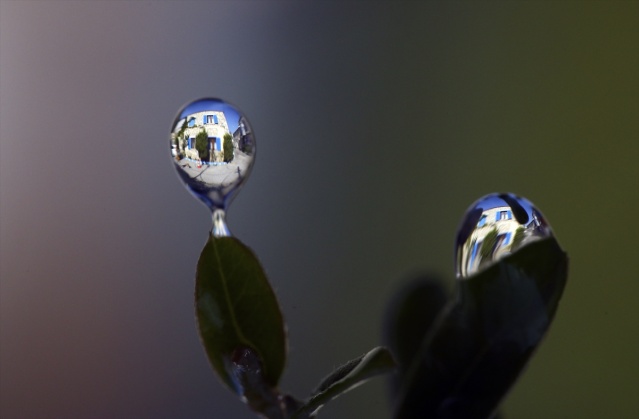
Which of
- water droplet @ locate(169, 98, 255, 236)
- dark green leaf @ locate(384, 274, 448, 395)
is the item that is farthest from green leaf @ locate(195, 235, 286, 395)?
dark green leaf @ locate(384, 274, 448, 395)

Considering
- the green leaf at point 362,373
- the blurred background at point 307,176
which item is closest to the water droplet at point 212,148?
Result: the green leaf at point 362,373

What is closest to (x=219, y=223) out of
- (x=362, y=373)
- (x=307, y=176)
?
(x=362, y=373)

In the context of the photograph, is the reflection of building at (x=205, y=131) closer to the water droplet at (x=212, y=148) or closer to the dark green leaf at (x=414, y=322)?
the water droplet at (x=212, y=148)

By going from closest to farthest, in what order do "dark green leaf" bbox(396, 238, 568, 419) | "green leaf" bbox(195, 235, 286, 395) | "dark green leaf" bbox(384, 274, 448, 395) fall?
"dark green leaf" bbox(396, 238, 568, 419)
"green leaf" bbox(195, 235, 286, 395)
"dark green leaf" bbox(384, 274, 448, 395)

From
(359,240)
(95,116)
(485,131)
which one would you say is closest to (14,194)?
(95,116)

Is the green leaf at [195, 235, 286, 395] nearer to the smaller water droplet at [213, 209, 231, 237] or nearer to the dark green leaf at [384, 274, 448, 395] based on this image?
the smaller water droplet at [213, 209, 231, 237]

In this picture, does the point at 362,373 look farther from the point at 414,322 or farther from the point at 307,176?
the point at 307,176
